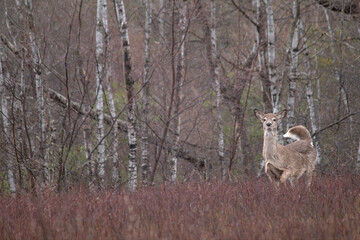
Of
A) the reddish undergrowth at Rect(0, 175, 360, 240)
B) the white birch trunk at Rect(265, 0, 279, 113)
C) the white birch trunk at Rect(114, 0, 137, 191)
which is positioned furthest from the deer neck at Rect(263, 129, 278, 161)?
the white birch trunk at Rect(114, 0, 137, 191)

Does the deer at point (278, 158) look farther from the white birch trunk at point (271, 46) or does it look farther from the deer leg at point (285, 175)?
the white birch trunk at point (271, 46)

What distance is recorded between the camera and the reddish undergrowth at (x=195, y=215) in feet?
17.1

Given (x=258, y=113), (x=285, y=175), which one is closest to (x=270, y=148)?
(x=285, y=175)

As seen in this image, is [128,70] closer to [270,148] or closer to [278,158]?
[270,148]

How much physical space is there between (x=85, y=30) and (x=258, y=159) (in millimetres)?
9125

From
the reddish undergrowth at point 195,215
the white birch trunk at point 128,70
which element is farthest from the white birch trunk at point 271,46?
the reddish undergrowth at point 195,215

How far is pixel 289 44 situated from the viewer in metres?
12.1

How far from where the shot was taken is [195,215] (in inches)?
245

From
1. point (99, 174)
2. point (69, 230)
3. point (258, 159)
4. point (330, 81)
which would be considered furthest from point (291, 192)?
point (330, 81)

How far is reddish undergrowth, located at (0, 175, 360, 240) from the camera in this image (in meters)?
5.22

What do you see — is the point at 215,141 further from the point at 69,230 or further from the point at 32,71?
the point at 69,230

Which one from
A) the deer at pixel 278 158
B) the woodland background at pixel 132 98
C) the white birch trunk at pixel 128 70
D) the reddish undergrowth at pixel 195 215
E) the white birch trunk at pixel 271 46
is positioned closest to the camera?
the reddish undergrowth at pixel 195 215

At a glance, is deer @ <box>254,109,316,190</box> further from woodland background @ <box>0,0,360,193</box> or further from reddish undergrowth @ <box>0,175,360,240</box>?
reddish undergrowth @ <box>0,175,360,240</box>

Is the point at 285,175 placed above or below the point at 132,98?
below
